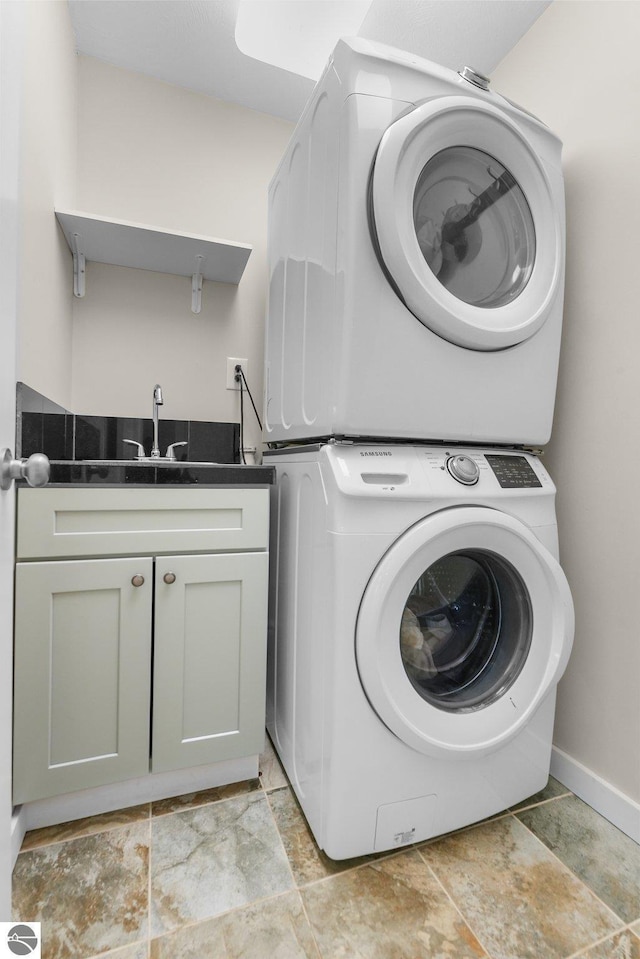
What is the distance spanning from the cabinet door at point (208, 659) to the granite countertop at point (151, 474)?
0.20 meters

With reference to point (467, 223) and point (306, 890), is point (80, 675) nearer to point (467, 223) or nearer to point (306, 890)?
point (306, 890)

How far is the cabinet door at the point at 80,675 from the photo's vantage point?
1040 millimetres

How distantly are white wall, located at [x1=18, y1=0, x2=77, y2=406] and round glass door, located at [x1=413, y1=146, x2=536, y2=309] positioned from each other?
3.16ft

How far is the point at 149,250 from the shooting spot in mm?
1618

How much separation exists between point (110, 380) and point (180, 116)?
41.9 inches

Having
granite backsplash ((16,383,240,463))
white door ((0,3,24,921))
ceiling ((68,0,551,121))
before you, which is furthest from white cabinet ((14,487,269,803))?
ceiling ((68,0,551,121))

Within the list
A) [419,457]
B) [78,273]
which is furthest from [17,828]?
[78,273]

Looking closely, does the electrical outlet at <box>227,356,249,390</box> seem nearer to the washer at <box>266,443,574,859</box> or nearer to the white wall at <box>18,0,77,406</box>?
the white wall at <box>18,0,77,406</box>

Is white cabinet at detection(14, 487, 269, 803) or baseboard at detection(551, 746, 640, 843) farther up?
white cabinet at detection(14, 487, 269, 803)

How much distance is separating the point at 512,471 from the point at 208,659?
91cm

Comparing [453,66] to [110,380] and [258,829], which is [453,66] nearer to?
[110,380]

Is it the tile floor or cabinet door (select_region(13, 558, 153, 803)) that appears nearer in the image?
the tile floor

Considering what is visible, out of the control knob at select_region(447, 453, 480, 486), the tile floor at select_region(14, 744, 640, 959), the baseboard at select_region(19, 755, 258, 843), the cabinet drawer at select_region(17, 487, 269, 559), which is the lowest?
the tile floor at select_region(14, 744, 640, 959)

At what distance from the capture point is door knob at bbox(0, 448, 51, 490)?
63 cm
